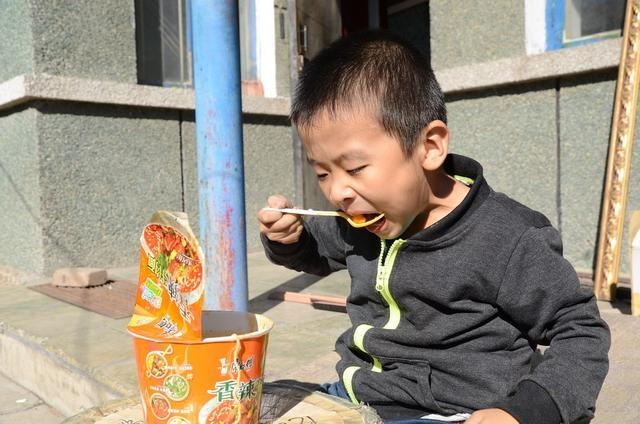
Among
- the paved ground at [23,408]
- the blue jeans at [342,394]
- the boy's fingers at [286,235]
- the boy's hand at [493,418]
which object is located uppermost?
the boy's fingers at [286,235]

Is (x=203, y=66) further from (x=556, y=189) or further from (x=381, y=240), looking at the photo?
(x=556, y=189)

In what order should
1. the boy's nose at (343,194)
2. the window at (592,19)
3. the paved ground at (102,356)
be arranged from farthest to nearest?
the window at (592,19) → the paved ground at (102,356) → the boy's nose at (343,194)

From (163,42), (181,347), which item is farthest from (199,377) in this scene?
(163,42)

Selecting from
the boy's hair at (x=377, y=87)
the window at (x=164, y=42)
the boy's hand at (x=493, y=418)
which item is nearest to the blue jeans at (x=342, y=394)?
the boy's hand at (x=493, y=418)

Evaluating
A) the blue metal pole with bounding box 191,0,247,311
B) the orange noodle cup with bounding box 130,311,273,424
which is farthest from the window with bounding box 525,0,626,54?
the orange noodle cup with bounding box 130,311,273,424

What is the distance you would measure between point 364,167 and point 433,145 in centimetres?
19

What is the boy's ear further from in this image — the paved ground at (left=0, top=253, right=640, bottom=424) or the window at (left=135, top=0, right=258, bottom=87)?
the window at (left=135, top=0, right=258, bottom=87)

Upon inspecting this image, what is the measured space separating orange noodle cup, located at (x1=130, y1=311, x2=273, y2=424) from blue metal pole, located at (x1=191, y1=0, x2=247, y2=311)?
147 cm

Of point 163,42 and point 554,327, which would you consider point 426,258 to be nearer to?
point 554,327

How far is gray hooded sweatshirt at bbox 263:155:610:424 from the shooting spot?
1.18 metres

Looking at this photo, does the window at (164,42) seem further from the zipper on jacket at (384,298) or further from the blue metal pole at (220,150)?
the zipper on jacket at (384,298)

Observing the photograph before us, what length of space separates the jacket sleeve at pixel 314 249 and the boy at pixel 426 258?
0.22 m

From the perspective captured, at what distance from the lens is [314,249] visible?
5.52ft

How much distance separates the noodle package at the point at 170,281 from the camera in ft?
3.48
